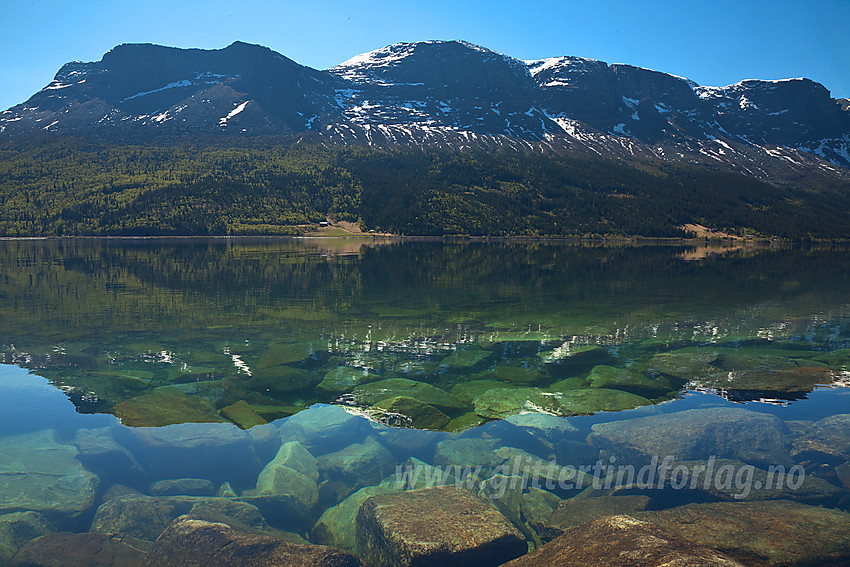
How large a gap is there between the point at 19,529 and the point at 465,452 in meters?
9.16

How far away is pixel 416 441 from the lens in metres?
12.7

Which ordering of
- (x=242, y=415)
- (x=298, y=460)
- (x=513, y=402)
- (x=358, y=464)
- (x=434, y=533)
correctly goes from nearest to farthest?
1. (x=434, y=533)
2. (x=358, y=464)
3. (x=298, y=460)
4. (x=242, y=415)
5. (x=513, y=402)

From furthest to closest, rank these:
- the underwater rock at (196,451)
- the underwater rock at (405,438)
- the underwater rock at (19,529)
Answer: the underwater rock at (405,438), the underwater rock at (196,451), the underwater rock at (19,529)

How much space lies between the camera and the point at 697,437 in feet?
40.3

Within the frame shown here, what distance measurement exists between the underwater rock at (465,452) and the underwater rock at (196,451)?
4.54 meters

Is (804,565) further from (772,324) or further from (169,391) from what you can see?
(772,324)

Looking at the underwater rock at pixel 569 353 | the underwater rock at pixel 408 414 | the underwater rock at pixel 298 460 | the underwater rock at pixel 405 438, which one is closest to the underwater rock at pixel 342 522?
the underwater rock at pixel 298 460

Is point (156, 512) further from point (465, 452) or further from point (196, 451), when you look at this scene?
point (465, 452)

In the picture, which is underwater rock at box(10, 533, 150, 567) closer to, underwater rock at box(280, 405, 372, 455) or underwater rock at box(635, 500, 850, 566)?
underwater rock at box(280, 405, 372, 455)

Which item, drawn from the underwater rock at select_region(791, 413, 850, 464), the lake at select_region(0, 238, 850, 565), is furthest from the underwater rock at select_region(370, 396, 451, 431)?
the underwater rock at select_region(791, 413, 850, 464)

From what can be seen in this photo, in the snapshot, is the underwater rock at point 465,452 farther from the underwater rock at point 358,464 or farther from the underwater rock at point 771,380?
the underwater rock at point 771,380

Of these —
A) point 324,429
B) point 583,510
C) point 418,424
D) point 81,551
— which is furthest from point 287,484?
point 583,510

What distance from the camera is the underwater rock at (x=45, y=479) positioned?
9.69m

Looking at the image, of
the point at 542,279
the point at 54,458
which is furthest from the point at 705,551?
the point at 542,279
